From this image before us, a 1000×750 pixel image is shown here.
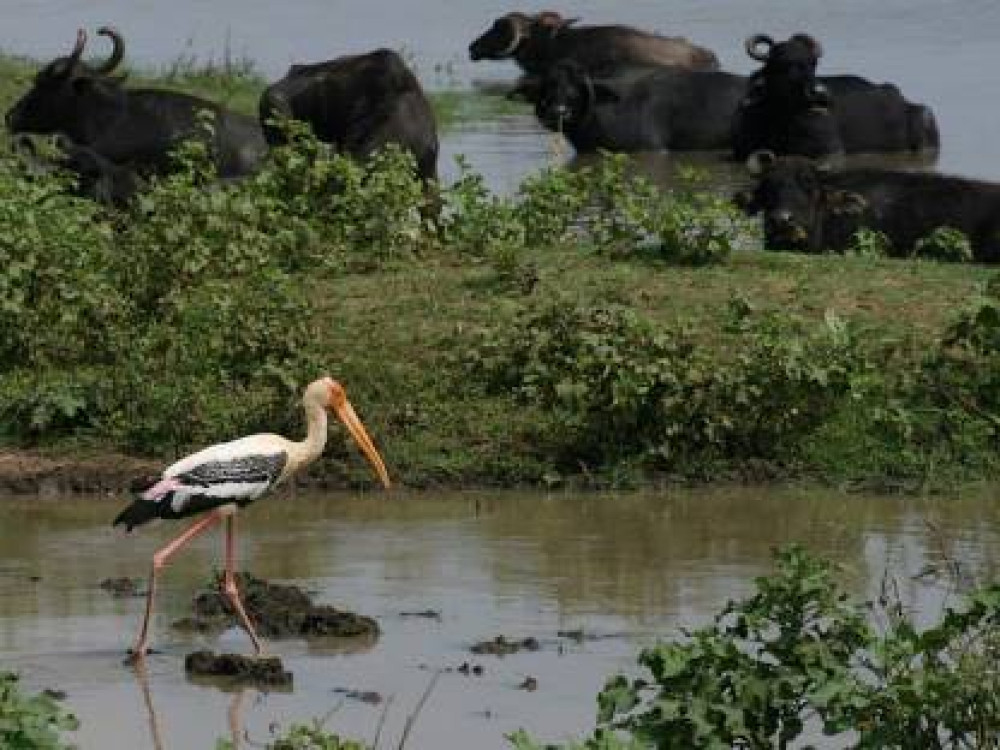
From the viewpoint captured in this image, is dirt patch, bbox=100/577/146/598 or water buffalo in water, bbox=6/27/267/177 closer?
dirt patch, bbox=100/577/146/598

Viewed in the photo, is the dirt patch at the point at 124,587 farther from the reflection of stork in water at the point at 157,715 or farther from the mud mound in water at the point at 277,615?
the reflection of stork in water at the point at 157,715

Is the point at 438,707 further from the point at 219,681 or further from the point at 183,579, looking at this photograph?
the point at 183,579

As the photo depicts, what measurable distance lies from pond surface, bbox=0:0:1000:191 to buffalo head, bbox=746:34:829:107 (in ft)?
2.04

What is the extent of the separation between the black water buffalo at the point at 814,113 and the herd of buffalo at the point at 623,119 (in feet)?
0.04

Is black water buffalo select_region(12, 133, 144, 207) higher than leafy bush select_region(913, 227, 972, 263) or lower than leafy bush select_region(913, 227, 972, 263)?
higher

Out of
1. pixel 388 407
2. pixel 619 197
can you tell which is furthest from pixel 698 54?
pixel 388 407

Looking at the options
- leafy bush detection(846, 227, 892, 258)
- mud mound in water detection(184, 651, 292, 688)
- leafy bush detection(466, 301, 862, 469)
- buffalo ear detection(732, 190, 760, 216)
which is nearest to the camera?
mud mound in water detection(184, 651, 292, 688)

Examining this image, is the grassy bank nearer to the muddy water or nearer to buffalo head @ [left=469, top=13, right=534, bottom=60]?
the muddy water

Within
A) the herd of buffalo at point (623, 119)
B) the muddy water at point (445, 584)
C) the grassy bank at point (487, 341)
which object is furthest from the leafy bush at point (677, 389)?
the herd of buffalo at point (623, 119)

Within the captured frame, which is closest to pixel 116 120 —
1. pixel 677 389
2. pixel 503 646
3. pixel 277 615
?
pixel 677 389

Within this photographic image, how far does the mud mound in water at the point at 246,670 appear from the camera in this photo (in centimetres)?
870

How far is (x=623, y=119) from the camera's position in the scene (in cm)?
2288

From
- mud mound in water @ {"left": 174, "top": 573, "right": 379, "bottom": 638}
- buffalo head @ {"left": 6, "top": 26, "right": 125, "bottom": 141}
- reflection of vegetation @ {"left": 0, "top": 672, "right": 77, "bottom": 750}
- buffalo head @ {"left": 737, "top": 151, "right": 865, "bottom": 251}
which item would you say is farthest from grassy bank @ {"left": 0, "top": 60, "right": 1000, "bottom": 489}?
buffalo head @ {"left": 6, "top": 26, "right": 125, "bottom": 141}

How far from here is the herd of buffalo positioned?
1559 cm
